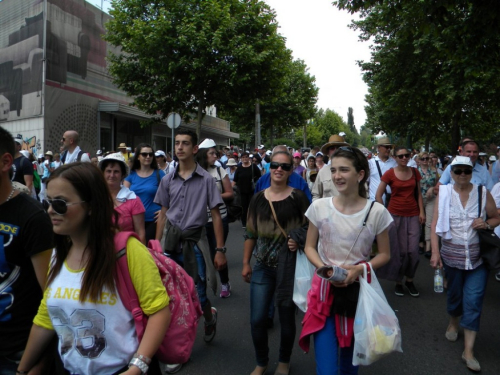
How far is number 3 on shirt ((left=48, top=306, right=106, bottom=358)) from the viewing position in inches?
68.0

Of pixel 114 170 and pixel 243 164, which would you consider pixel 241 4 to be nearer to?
pixel 243 164

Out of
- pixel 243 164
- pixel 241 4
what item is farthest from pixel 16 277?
pixel 241 4

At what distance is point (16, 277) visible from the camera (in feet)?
6.76

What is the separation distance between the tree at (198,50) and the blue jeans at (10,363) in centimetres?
1745

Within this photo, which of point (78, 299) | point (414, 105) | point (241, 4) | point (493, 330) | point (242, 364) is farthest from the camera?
point (241, 4)

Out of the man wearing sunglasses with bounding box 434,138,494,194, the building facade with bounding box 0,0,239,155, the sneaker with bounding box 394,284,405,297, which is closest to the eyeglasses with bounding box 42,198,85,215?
the man wearing sunglasses with bounding box 434,138,494,194

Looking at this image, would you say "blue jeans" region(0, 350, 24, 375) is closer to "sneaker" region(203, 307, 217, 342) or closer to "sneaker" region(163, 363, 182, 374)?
"sneaker" region(163, 363, 182, 374)

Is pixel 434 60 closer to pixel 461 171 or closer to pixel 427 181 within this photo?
pixel 427 181

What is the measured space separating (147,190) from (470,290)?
3483mm

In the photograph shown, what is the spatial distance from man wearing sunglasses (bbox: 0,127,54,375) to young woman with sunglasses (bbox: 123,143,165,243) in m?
2.95

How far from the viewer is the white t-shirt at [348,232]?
2.69m

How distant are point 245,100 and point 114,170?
58.3ft

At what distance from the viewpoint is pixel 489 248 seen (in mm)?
3779

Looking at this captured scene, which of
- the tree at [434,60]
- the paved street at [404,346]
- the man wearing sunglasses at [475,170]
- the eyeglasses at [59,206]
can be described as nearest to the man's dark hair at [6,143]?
the eyeglasses at [59,206]
